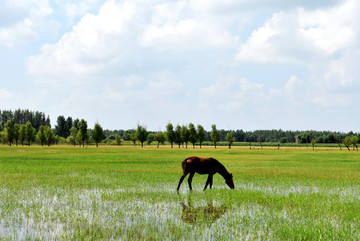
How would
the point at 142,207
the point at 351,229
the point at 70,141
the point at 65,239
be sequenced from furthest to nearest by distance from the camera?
the point at 70,141 → the point at 142,207 → the point at 351,229 → the point at 65,239

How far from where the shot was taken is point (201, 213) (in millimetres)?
11750

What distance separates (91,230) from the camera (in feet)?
30.5

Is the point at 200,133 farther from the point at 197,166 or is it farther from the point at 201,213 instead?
the point at 201,213

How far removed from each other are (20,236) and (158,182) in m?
13.0

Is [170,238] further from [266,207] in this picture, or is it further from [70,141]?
[70,141]

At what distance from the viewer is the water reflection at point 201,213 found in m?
10.6

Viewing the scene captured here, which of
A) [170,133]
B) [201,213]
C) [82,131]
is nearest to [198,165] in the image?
[201,213]

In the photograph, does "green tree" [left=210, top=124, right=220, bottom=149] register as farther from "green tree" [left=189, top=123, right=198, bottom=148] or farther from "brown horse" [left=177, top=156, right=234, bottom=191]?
"brown horse" [left=177, top=156, right=234, bottom=191]

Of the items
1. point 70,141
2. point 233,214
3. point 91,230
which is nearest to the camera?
point 91,230

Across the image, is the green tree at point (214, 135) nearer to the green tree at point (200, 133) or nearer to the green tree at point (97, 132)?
the green tree at point (200, 133)

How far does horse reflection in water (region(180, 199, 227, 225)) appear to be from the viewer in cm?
1064

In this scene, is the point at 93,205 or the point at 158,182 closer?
the point at 93,205

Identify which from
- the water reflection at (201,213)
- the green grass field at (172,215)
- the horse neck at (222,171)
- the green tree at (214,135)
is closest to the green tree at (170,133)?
the green tree at (214,135)

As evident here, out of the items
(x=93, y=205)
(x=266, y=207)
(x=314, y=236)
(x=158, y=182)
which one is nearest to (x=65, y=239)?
(x=93, y=205)
